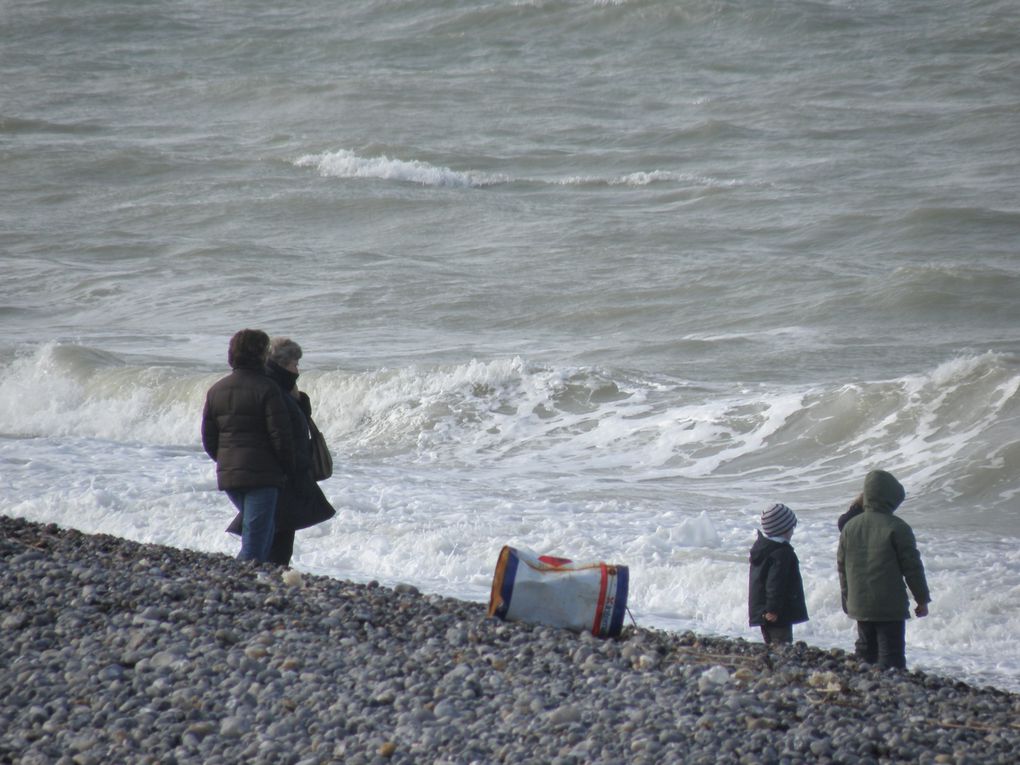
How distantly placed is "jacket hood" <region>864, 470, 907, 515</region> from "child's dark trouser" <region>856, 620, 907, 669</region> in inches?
21.1

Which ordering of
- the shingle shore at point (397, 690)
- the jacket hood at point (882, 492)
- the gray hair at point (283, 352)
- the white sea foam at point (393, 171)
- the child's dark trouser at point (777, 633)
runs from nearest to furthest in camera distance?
the shingle shore at point (397, 690) → the jacket hood at point (882, 492) → the child's dark trouser at point (777, 633) → the gray hair at point (283, 352) → the white sea foam at point (393, 171)

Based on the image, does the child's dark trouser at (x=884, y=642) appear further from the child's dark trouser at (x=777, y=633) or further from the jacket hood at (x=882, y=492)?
the jacket hood at (x=882, y=492)

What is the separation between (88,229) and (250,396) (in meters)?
20.9

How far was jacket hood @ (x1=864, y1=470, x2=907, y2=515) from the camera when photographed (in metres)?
6.20

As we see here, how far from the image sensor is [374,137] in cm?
3266

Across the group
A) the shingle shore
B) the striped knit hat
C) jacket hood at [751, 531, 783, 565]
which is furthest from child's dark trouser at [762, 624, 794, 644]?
the striped knit hat

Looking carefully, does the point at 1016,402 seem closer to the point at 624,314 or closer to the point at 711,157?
the point at 624,314

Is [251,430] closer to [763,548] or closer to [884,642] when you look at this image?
[763,548]

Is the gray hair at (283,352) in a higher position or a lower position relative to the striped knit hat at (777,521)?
higher

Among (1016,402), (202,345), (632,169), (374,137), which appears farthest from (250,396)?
(374,137)

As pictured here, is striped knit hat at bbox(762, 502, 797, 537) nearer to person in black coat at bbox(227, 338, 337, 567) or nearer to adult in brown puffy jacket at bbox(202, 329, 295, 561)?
person in black coat at bbox(227, 338, 337, 567)

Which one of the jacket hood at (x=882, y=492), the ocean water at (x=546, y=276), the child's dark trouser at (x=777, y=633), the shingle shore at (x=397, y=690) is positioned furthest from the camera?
the ocean water at (x=546, y=276)

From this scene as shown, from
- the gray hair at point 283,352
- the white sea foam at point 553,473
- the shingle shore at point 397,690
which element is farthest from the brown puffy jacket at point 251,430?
the white sea foam at point 553,473

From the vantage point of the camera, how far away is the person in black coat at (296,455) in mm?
6562
